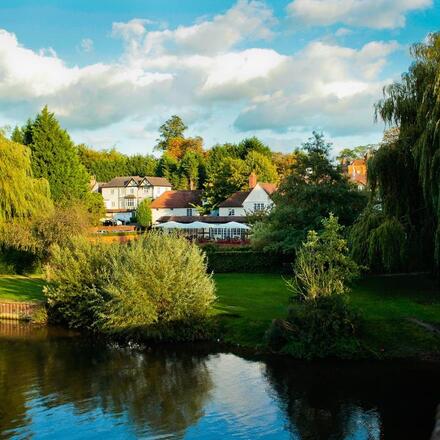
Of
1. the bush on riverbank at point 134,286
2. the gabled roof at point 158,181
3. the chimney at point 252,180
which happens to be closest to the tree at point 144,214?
the gabled roof at point 158,181

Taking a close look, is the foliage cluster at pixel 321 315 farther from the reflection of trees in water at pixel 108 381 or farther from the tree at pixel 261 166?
the tree at pixel 261 166

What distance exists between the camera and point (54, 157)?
5659 cm

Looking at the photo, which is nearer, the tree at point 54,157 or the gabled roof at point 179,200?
the tree at point 54,157

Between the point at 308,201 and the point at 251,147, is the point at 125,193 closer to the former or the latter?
the point at 251,147

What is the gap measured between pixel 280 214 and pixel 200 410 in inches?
857

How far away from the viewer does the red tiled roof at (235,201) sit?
67706 millimetres

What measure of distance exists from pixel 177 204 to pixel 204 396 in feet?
205

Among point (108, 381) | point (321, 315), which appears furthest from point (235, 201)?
point (108, 381)

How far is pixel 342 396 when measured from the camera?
15172 mm

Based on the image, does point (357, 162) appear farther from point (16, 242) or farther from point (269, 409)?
point (269, 409)

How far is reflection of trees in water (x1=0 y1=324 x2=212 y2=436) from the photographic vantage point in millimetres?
14281

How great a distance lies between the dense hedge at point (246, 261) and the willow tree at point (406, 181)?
44.8 ft

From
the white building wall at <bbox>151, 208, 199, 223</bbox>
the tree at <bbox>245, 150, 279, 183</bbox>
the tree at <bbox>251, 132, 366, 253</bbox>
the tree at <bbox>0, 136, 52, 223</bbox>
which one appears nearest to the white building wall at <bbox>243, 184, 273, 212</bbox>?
the white building wall at <bbox>151, 208, 199, 223</bbox>

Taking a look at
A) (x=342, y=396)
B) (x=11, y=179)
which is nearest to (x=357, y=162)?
(x=11, y=179)
